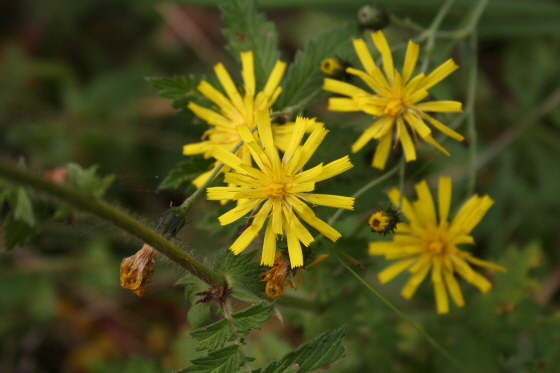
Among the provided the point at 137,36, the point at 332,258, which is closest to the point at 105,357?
the point at 332,258

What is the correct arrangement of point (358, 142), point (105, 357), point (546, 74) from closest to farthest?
1. point (358, 142)
2. point (546, 74)
3. point (105, 357)

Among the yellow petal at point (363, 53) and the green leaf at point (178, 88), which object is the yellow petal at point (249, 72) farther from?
the yellow petal at point (363, 53)

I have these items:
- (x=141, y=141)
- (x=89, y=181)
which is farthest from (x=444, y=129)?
(x=141, y=141)

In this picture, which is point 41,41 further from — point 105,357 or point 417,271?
point 417,271

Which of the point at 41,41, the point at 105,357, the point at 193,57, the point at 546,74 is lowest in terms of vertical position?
the point at 105,357

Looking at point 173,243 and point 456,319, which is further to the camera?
point 456,319

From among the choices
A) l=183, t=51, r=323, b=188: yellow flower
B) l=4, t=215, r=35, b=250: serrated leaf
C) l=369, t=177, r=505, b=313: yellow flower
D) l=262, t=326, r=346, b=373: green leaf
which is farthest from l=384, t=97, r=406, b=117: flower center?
l=4, t=215, r=35, b=250: serrated leaf
